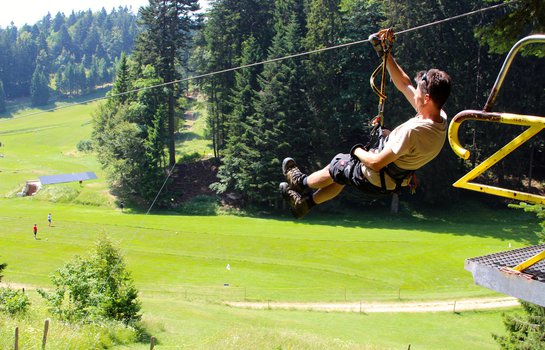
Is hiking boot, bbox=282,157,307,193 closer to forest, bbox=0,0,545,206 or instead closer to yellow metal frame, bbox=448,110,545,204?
yellow metal frame, bbox=448,110,545,204

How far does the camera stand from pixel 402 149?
6.10 m

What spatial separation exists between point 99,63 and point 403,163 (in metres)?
204

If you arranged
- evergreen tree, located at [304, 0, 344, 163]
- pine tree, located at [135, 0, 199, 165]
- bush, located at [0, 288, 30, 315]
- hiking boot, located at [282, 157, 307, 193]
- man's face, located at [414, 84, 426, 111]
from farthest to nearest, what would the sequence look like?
1. pine tree, located at [135, 0, 199, 165]
2. evergreen tree, located at [304, 0, 344, 163]
3. bush, located at [0, 288, 30, 315]
4. hiking boot, located at [282, 157, 307, 193]
5. man's face, located at [414, 84, 426, 111]

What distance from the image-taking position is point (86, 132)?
3853 inches

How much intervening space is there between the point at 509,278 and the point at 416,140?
1.73m

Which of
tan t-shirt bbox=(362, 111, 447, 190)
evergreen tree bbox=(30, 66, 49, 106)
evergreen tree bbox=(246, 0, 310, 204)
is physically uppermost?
evergreen tree bbox=(30, 66, 49, 106)

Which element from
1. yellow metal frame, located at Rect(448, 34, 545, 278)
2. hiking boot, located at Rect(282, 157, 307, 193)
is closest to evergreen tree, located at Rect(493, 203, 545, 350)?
hiking boot, located at Rect(282, 157, 307, 193)

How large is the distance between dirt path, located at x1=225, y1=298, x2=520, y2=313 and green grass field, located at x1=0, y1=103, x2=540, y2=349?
60 centimetres

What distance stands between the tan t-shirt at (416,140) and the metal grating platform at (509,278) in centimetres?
132

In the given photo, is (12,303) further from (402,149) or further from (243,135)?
(243,135)

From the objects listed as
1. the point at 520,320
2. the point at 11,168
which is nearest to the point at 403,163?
the point at 520,320

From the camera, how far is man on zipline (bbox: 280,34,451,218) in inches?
240

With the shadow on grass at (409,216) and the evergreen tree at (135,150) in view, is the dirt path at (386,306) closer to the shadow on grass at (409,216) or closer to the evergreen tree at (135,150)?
the shadow on grass at (409,216)

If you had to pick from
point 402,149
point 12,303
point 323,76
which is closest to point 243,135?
point 323,76
